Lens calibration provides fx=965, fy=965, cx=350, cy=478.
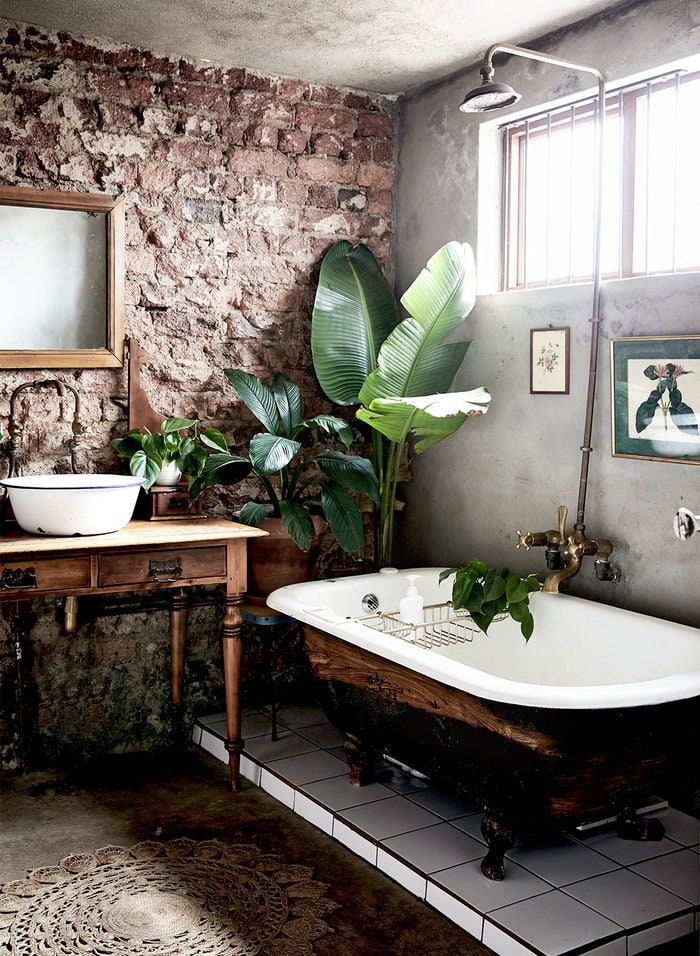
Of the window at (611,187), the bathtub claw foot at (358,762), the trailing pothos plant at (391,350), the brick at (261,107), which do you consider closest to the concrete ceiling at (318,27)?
the brick at (261,107)

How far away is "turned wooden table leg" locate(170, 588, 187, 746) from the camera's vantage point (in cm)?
381

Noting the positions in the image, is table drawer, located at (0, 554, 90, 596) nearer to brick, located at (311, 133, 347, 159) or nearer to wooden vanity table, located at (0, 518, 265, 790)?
wooden vanity table, located at (0, 518, 265, 790)

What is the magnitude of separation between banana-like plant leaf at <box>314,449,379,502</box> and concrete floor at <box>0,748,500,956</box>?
1.18m

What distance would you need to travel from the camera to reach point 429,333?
370 centimetres

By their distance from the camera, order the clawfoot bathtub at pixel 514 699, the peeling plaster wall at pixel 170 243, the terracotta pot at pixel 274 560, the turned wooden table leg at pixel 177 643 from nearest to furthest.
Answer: the clawfoot bathtub at pixel 514 699 → the peeling plaster wall at pixel 170 243 → the terracotta pot at pixel 274 560 → the turned wooden table leg at pixel 177 643

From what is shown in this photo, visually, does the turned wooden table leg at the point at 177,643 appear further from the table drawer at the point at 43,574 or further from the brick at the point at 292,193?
the brick at the point at 292,193

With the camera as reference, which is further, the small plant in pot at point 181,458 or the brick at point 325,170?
the brick at point 325,170

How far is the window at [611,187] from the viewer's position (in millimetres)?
3090

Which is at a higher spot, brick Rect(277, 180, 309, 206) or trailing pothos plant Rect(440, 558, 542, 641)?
brick Rect(277, 180, 309, 206)

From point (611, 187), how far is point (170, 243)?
5.46ft

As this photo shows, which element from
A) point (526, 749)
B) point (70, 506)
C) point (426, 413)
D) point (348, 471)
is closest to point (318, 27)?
point (426, 413)

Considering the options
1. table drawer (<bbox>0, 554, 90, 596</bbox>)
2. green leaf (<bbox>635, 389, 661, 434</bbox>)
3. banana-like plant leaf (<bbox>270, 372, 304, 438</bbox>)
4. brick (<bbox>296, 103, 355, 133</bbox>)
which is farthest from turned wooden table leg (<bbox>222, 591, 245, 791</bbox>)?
brick (<bbox>296, 103, 355, 133</bbox>)

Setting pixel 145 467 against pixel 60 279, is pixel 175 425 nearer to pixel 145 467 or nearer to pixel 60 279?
pixel 145 467

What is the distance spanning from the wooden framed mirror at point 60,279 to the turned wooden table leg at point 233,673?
3.45ft
